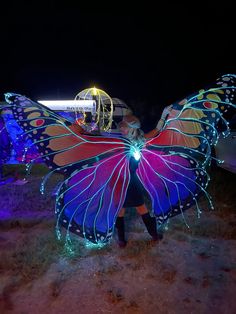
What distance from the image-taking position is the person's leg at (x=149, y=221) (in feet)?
14.3

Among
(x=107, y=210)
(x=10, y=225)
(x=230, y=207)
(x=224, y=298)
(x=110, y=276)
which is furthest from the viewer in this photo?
(x=230, y=207)

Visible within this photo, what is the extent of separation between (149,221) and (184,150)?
1.03 metres

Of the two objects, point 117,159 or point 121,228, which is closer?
point 117,159

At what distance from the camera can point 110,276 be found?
12.3ft

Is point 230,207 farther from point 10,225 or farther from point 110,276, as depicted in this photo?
point 10,225

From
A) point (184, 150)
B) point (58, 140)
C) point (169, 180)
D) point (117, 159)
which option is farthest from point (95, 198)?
point (184, 150)

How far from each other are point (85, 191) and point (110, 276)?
98 centimetres

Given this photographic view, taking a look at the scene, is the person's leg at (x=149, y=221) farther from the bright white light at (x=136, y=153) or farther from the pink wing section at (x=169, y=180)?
the bright white light at (x=136, y=153)

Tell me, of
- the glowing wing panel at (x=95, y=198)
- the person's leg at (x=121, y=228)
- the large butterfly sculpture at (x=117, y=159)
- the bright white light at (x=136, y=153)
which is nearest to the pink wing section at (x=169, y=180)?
the large butterfly sculpture at (x=117, y=159)

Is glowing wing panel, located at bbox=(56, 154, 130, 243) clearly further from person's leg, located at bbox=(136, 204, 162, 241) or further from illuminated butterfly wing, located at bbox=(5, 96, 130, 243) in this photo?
person's leg, located at bbox=(136, 204, 162, 241)

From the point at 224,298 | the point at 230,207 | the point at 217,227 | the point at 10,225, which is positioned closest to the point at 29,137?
the point at 10,225

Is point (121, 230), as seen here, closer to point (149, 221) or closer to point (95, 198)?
point (149, 221)

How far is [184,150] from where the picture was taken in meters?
4.12

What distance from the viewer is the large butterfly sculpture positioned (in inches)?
148
